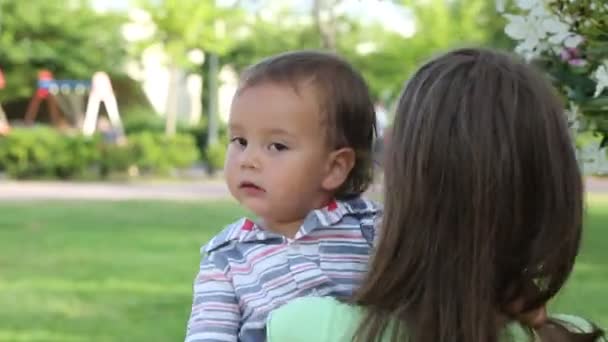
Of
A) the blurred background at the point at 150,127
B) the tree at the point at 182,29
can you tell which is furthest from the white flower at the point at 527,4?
the tree at the point at 182,29

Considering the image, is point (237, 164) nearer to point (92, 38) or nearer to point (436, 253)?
point (436, 253)

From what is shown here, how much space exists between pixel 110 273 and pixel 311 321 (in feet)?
24.9

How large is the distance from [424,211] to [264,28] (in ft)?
115

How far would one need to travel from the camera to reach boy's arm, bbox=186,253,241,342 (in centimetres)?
185

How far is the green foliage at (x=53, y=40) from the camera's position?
114 feet

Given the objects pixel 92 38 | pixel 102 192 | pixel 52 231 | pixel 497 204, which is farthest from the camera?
pixel 92 38

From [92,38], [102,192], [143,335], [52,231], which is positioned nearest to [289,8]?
[92,38]

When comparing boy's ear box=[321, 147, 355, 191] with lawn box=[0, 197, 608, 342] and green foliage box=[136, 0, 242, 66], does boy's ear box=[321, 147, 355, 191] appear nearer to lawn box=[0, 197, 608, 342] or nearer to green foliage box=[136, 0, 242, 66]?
lawn box=[0, 197, 608, 342]

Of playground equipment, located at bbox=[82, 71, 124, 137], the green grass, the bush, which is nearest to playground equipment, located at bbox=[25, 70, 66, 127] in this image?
playground equipment, located at bbox=[82, 71, 124, 137]

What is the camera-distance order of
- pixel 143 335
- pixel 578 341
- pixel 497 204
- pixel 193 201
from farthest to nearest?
1. pixel 193 201
2. pixel 143 335
3. pixel 578 341
4. pixel 497 204

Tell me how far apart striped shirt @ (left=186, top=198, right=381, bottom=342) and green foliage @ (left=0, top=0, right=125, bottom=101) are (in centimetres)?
3350

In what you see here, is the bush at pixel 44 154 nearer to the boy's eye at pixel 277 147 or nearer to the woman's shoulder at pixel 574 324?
the boy's eye at pixel 277 147

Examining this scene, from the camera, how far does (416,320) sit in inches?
61.3

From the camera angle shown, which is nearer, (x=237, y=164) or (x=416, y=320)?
(x=416, y=320)
